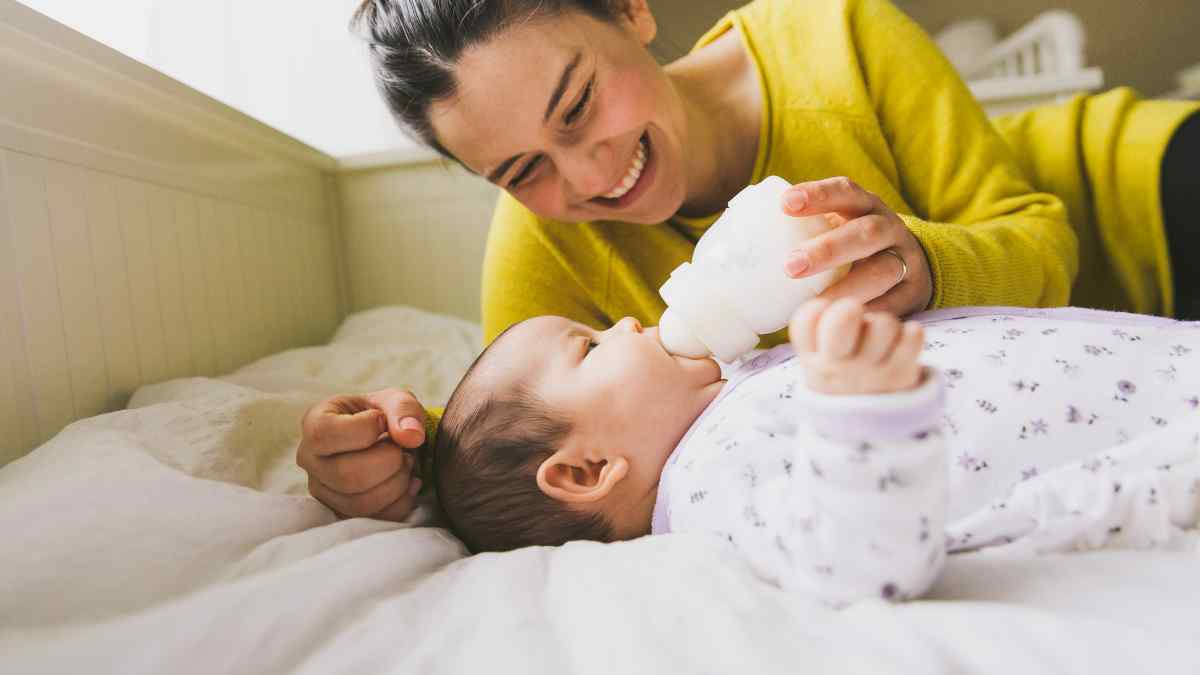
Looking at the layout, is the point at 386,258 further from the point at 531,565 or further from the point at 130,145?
the point at 531,565

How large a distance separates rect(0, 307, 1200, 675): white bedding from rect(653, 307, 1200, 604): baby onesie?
0.03m

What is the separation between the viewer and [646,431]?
2.32 ft

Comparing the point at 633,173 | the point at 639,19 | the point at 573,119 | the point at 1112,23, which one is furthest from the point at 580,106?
the point at 1112,23

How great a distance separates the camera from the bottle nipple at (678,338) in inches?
26.8

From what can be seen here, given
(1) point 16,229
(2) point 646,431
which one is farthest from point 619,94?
(1) point 16,229

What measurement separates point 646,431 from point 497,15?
478 mm

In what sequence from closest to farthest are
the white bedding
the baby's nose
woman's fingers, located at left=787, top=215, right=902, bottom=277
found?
1. the white bedding
2. woman's fingers, located at left=787, top=215, right=902, bottom=277
3. the baby's nose

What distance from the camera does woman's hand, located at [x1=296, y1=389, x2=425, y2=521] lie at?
695 mm

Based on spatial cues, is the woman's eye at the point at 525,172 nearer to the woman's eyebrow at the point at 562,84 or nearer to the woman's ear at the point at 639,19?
the woman's eyebrow at the point at 562,84

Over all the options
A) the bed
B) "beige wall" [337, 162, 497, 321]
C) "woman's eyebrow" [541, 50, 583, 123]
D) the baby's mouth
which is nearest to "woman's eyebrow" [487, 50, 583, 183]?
"woman's eyebrow" [541, 50, 583, 123]

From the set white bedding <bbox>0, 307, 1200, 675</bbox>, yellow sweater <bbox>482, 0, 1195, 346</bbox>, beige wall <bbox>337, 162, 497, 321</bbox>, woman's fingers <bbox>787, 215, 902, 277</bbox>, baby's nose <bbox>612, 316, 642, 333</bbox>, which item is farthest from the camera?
beige wall <bbox>337, 162, 497, 321</bbox>

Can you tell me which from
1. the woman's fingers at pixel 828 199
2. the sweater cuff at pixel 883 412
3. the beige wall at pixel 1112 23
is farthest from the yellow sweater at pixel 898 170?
the beige wall at pixel 1112 23

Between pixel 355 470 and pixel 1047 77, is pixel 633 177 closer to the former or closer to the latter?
pixel 355 470

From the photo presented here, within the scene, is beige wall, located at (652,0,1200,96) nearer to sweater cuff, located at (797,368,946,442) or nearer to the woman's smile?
the woman's smile
